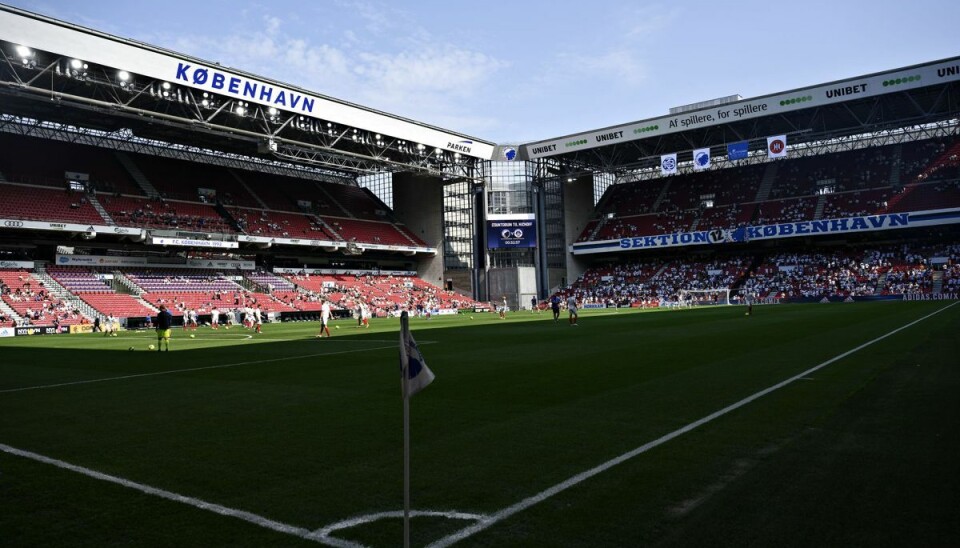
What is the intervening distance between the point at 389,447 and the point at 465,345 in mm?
14588

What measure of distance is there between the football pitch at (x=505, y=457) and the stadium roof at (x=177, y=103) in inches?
1158

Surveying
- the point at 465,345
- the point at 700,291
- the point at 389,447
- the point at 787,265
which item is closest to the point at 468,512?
the point at 389,447

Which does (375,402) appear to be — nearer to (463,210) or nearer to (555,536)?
(555,536)

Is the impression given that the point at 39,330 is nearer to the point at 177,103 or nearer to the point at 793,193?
the point at 177,103

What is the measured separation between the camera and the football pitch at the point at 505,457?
4.91m

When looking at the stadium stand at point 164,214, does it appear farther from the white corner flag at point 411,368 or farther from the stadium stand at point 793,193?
the white corner flag at point 411,368

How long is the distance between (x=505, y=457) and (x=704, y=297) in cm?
6419

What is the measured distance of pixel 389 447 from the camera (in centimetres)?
755

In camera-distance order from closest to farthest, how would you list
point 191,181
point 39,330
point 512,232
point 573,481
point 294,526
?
point 294,526, point 573,481, point 39,330, point 191,181, point 512,232

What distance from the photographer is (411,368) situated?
4930 mm

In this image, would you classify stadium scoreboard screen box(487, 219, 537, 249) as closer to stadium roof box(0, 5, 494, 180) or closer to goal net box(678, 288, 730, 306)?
stadium roof box(0, 5, 494, 180)

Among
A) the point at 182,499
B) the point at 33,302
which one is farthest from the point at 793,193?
the point at 182,499

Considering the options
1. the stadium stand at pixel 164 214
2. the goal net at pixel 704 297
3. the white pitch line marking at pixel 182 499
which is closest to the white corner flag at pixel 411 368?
the white pitch line marking at pixel 182 499

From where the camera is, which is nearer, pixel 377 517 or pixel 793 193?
pixel 377 517
